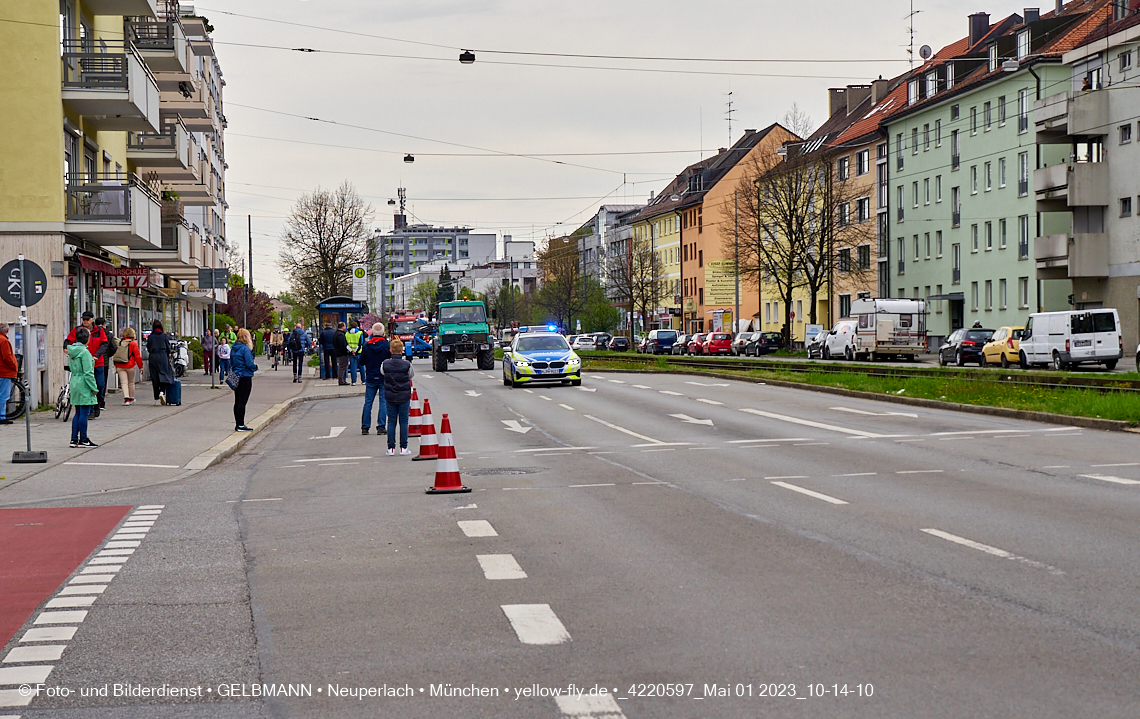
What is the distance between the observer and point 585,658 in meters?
6.03

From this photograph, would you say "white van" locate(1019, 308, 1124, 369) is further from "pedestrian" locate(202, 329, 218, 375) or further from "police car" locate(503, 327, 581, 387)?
"pedestrian" locate(202, 329, 218, 375)

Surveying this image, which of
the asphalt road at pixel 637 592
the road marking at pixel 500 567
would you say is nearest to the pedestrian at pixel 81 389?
the asphalt road at pixel 637 592

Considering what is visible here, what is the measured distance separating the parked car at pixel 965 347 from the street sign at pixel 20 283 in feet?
128

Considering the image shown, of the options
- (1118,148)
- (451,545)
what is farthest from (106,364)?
(1118,148)

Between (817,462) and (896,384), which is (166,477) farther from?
(896,384)

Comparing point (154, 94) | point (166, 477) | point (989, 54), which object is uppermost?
point (989, 54)

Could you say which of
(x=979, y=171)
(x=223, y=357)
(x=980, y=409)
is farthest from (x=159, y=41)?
(x=979, y=171)

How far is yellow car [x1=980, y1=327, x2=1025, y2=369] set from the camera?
4622 cm

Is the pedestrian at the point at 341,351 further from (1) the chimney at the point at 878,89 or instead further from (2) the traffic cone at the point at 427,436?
(1) the chimney at the point at 878,89

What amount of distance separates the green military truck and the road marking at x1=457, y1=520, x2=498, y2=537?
141 ft

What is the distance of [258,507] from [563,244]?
132536mm

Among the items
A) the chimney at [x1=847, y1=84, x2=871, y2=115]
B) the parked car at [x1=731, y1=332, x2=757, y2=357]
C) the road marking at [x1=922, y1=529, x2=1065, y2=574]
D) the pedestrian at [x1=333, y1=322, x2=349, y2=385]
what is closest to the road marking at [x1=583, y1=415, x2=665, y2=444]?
the road marking at [x1=922, y1=529, x2=1065, y2=574]

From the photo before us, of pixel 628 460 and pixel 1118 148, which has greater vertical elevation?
pixel 1118 148

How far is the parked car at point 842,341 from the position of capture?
2390 inches
